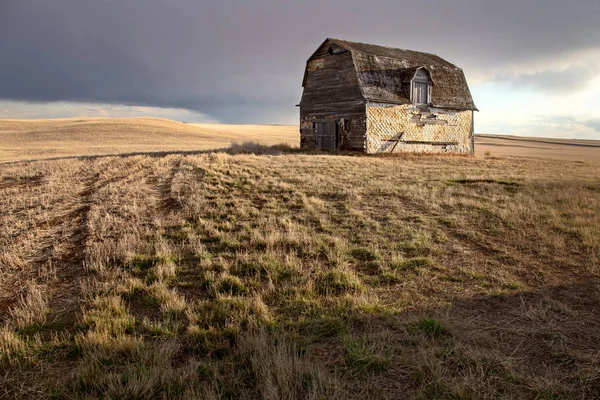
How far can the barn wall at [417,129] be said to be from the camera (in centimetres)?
2512

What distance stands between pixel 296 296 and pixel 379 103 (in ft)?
72.0

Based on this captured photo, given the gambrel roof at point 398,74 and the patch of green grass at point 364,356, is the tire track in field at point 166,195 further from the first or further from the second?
the gambrel roof at point 398,74

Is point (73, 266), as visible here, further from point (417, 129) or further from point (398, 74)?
point (398, 74)

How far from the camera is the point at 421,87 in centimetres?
2691

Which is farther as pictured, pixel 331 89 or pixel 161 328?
pixel 331 89

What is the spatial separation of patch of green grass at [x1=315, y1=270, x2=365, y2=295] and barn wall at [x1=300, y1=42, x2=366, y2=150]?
1982cm

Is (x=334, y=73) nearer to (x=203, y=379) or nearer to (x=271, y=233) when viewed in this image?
(x=271, y=233)

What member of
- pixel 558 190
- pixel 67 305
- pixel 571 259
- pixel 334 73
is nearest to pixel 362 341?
pixel 67 305

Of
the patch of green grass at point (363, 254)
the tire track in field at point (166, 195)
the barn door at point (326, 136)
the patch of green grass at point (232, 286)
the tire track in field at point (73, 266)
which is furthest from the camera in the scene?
the barn door at point (326, 136)

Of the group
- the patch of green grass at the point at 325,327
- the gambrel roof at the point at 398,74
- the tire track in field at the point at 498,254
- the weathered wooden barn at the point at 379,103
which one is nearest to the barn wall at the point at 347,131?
the weathered wooden barn at the point at 379,103

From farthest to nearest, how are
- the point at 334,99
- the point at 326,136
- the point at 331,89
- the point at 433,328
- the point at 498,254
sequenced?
the point at 326,136
the point at 331,89
the point at 334,99
the point at 498,254
the point at 433,328

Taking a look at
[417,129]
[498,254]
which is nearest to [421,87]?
[417,129]

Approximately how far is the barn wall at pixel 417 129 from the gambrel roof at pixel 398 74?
2.02 feet

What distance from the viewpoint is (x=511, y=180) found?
15.4m
